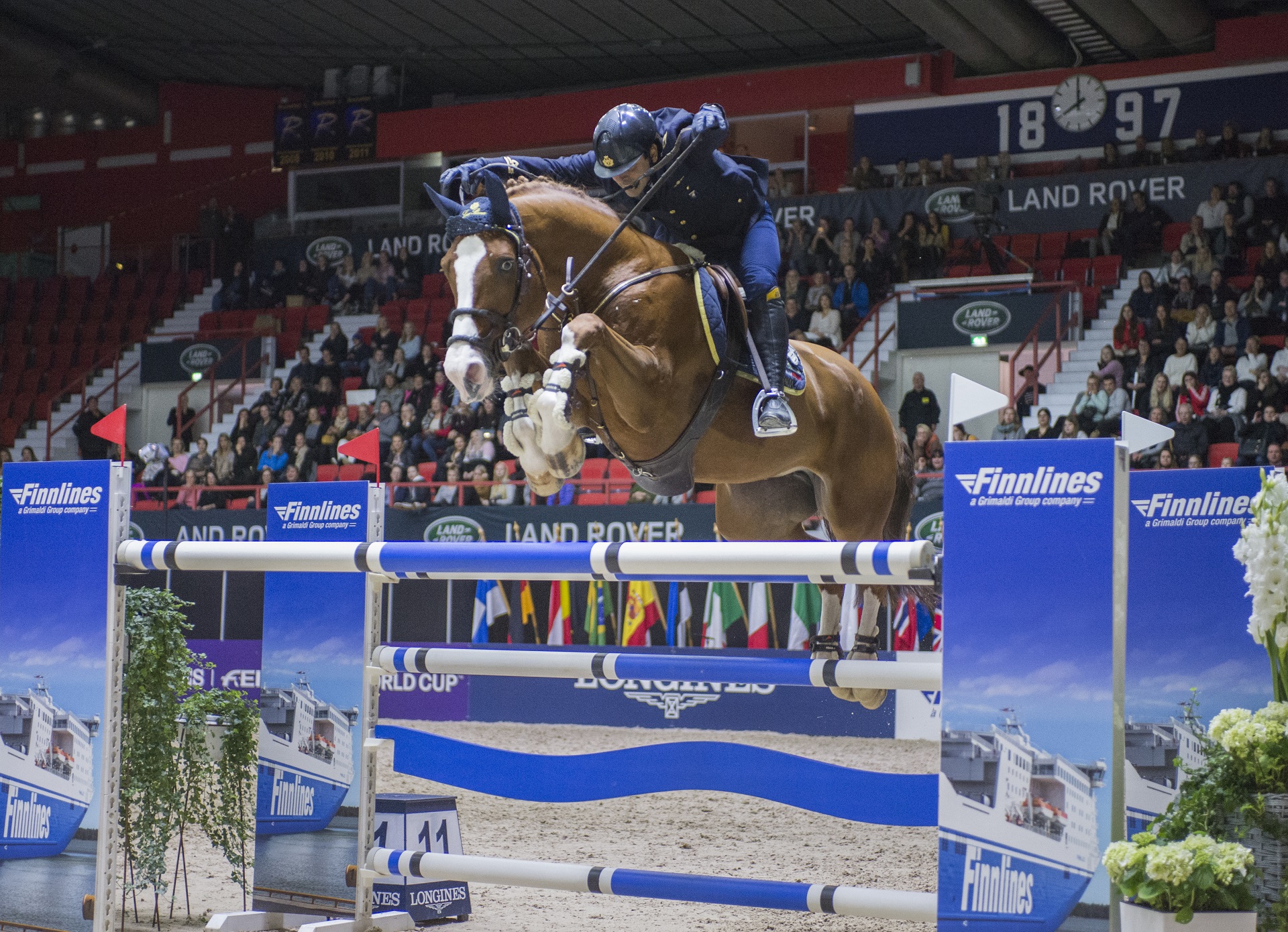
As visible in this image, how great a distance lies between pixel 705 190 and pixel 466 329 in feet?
3.79

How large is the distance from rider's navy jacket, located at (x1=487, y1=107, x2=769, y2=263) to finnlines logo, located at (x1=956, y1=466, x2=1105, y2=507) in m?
1.71

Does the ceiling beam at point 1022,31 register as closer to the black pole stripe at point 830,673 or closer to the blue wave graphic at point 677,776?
the blue wave graphic at point 677,776

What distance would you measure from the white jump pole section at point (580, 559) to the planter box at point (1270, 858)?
93 cm

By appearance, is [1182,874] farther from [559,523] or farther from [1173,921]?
[559,523]

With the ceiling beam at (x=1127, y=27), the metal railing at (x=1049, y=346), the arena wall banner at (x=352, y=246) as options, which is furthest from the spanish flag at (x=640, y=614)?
the ceiling beam at (x=1127, y=27)

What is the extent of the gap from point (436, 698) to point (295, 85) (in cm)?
1340

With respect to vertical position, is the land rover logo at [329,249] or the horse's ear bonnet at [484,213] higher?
the land rover logo at [329,249]

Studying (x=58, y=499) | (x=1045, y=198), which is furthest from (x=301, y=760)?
(x=1045, y=198)

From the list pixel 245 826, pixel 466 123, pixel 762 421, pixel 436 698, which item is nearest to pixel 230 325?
pixel 466 123

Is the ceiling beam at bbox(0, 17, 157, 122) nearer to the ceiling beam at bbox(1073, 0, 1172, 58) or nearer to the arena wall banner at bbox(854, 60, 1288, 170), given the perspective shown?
the arena wall banner at bbox(854, 60, 1288, 170)

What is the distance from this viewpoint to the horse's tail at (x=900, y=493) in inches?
201

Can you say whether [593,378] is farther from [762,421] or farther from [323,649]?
[323,649]

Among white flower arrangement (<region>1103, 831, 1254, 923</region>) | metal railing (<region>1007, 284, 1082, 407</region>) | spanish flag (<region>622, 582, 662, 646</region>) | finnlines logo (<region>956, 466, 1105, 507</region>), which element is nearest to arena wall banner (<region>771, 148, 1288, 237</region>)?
metal railing (<region>1007, 284, 1082, 407</region>)

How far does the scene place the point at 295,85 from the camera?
21.3 m
